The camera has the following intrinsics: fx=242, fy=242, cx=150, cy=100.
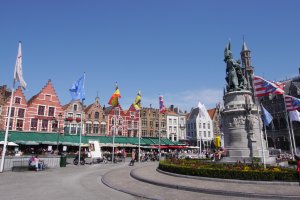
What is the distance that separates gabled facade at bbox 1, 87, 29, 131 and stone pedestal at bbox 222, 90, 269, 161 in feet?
124

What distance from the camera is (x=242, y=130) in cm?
2205

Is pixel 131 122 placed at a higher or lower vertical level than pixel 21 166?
higher

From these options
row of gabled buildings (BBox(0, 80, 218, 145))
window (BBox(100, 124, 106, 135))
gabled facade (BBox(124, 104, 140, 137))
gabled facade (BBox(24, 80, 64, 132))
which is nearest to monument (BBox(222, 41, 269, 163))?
row of gabled buildings (BBox(0, 80, 218, 145))

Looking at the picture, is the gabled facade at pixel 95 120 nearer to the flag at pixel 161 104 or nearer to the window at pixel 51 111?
the window at pixel 51 111

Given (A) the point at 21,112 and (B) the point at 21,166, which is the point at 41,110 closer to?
(A) the point at 21,112

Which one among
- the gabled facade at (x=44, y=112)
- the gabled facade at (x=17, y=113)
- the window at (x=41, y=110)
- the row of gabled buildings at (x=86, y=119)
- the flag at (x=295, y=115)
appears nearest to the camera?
the flag at (x=295, y=115)

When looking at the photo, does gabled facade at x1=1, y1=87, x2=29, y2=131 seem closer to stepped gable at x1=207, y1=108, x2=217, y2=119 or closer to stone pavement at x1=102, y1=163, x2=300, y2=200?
stone pavement at x1=102, y1=163, x2=300, y2=200

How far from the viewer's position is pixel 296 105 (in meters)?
27.2

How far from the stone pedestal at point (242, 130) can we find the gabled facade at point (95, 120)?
3655cm

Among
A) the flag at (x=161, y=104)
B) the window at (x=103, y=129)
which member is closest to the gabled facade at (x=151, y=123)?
the window at (x=103, y=129)

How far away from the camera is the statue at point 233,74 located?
24875 mm

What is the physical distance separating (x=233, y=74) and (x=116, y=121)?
3784cm

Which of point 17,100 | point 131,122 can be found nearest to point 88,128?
point 131,122

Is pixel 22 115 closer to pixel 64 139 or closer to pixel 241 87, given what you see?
pixel 64 139
